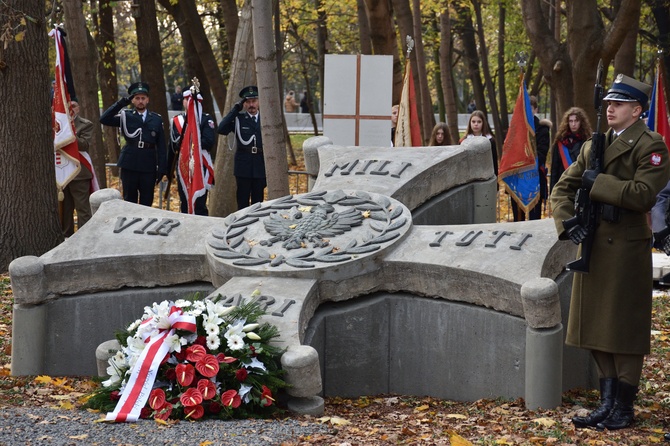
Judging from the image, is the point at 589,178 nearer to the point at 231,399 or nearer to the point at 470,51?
the point at 231,399

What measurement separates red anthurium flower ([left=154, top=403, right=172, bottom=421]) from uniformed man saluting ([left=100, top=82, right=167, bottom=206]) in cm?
703

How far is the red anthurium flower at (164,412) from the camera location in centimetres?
596

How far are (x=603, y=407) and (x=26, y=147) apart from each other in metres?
7.18

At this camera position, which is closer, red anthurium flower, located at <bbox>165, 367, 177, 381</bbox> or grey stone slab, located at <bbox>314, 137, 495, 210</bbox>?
red anthurium flower, located at <bbox>165, 367, 177, 381</bbox>

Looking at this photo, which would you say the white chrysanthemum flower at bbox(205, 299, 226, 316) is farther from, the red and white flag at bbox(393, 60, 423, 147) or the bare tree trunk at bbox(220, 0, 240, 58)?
the bare tree trunk at bbox(220, 0, 240, 58)

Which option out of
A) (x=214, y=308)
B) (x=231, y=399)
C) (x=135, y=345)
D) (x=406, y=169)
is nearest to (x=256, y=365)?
(x=231, y=399)

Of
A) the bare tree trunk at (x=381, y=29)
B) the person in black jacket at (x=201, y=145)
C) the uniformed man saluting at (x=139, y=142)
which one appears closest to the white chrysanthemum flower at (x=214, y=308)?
the person in black jacket at (x=201, y=145)

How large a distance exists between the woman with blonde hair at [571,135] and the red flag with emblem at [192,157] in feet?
14.0

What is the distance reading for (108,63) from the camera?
71.3 feet

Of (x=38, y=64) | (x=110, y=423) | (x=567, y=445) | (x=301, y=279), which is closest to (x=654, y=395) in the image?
(x=567, y=445)

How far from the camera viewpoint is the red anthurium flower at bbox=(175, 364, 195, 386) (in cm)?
607

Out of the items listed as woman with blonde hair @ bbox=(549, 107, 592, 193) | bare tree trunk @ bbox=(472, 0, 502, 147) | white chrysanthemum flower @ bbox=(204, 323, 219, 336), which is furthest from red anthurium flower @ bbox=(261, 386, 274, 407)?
bare tree trunk @ bbox=(472, 0, 502, 147)

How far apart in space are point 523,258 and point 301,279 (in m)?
1.51

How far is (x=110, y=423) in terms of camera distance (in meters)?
5.87
